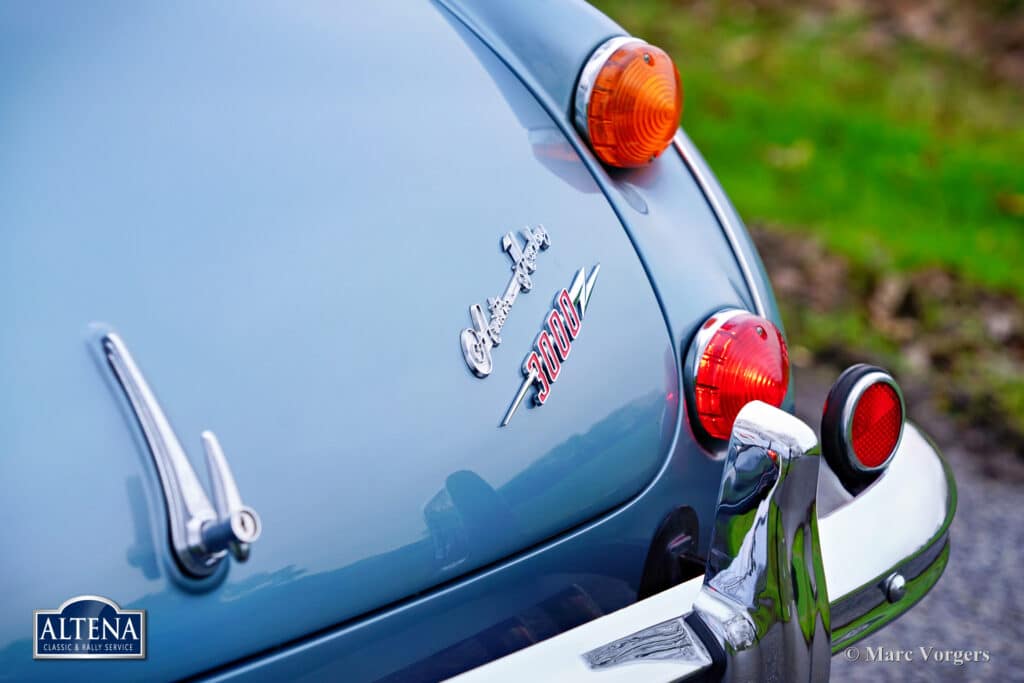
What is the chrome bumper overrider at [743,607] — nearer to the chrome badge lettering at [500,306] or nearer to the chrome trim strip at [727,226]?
the chrome badge lettering at [500,306]

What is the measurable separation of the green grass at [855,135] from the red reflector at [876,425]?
2616 millimetres

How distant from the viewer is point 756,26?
634 centimetres

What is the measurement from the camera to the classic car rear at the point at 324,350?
3.45 feet

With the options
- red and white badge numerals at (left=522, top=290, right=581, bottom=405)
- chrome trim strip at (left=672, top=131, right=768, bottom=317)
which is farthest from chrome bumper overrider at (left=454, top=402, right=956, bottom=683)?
chrome trim strip at (left=672, top=131, right=768, bottom=317)

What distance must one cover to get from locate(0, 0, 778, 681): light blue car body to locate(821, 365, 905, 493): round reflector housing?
0.57ft

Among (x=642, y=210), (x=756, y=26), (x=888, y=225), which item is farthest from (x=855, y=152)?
(x=642, y=210)

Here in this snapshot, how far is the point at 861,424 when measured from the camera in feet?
4.93

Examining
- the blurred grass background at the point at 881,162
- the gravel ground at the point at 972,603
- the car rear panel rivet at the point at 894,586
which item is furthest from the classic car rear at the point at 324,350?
the blurred grass background at the point at 881,162

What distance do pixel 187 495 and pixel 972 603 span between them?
2117 millimetres

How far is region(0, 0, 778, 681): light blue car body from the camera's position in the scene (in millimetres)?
1052

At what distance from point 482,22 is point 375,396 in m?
0.69
